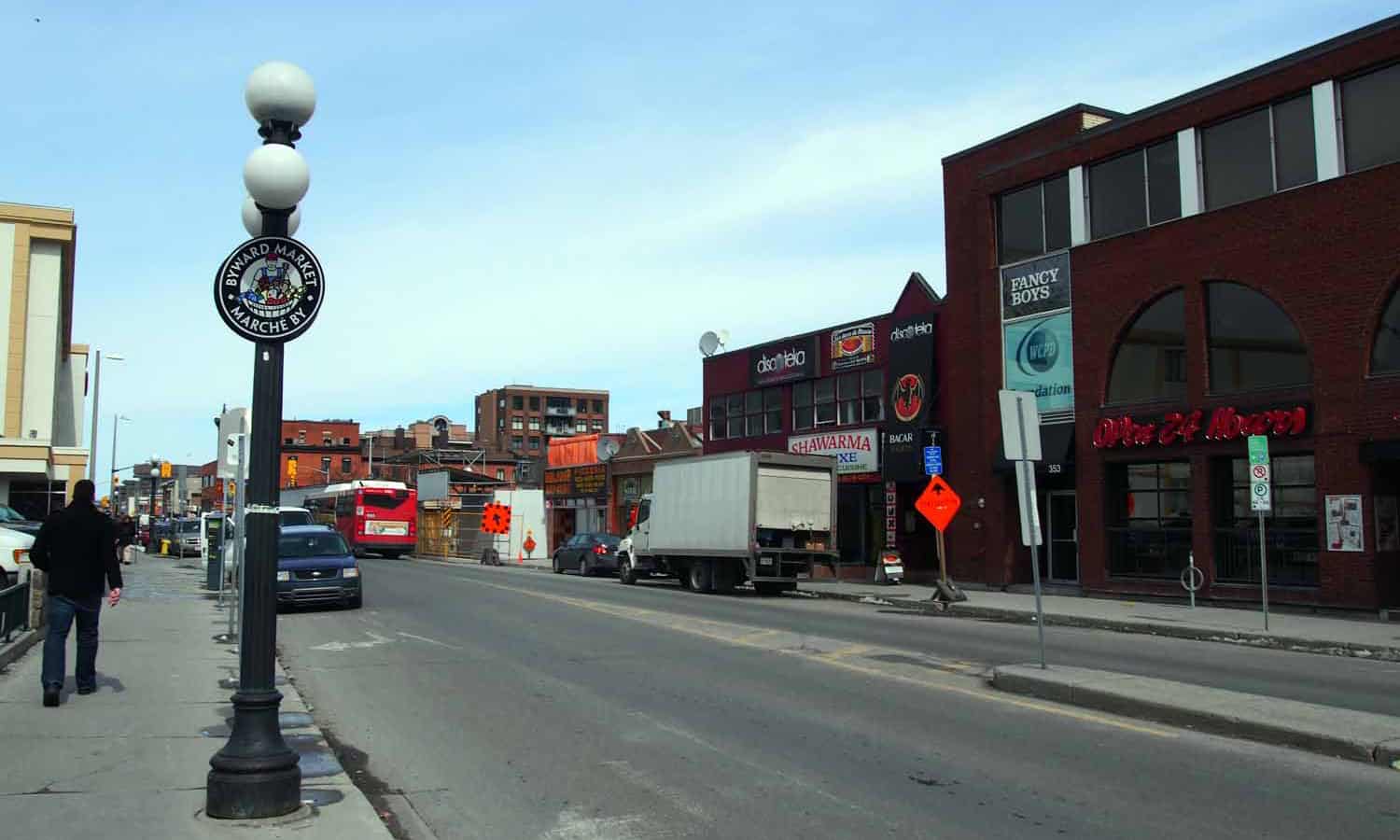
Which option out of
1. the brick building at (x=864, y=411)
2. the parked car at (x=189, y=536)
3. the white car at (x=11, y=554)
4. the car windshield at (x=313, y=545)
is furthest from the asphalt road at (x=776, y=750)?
the parked car at (x=189, y=536)

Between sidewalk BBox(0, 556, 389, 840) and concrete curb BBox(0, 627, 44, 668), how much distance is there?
0.11 m

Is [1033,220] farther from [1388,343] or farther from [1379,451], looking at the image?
[1379,451]

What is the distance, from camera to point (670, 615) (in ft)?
66.3

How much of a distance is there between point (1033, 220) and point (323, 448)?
118 metres

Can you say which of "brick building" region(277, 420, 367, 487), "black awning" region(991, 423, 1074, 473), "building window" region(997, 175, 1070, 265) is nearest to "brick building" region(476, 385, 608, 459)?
"brick building" region(277, 420, 367, 487)

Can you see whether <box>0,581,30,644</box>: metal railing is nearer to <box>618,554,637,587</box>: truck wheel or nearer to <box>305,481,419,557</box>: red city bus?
<box>618,554,637,587</box>: truck wheel

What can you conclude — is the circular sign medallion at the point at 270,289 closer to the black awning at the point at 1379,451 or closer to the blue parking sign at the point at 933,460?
the black awning at the point at 1379,451

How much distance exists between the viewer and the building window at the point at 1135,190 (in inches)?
982

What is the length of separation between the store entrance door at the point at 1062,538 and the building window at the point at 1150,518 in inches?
57.7

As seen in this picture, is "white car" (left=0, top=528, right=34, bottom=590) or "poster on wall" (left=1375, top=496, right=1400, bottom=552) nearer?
"white car" (left=0, top=528, right=34, bottom=590)

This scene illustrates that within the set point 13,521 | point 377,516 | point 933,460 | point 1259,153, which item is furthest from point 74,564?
point 377,516

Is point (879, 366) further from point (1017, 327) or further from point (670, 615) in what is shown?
point (670, 615)

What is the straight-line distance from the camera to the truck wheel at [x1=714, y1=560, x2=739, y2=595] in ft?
92.5

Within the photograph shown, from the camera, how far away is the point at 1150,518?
82.7 feet
